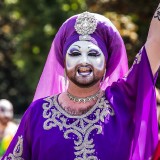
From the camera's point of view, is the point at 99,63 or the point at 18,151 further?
the point at 18,151

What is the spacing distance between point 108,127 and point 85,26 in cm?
66

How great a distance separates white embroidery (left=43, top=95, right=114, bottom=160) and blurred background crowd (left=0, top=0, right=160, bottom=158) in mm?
2045

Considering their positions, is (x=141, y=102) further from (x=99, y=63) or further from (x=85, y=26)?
(x=85, y=26)

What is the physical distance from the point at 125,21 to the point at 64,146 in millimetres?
6888

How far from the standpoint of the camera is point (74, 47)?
4957 mm

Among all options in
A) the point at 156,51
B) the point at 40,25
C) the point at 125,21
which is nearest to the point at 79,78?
the point at 156,51

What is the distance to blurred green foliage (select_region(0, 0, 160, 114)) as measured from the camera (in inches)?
458

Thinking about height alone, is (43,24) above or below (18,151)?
above

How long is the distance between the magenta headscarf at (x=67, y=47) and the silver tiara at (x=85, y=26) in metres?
0.02

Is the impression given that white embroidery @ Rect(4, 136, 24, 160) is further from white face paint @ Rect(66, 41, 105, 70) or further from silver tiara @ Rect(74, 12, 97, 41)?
silver tiara @ Rect(74, 12, 97, 41)

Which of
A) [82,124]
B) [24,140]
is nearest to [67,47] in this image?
[82,124]

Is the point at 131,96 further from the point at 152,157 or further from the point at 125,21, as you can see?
the point at 125,21

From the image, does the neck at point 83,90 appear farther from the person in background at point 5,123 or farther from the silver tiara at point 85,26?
the person in background at point 5,123

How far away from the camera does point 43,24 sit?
15.9m
